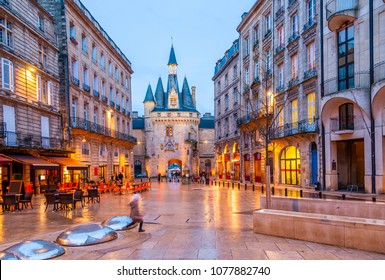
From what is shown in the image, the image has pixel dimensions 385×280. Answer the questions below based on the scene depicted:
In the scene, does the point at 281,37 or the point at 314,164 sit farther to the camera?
the point at 281,37

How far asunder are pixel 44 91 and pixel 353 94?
21.9 metres

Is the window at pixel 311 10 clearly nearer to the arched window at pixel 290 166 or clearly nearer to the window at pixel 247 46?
the arched window at pixel 290 166

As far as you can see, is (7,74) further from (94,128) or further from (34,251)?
(34,251)

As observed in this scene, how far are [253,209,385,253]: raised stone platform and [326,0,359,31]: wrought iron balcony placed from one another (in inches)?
670

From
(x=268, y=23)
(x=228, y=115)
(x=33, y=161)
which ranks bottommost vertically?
(x=33, y=161)

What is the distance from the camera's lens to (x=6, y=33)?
20688 millimetres

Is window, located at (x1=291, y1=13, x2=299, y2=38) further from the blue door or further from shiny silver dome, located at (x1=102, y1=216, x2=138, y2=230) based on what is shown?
shiny silver dome, located at (x1=102, y1=216, x2=138, y2=230)

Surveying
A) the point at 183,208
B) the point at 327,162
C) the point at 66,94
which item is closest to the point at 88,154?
the point at 66,94

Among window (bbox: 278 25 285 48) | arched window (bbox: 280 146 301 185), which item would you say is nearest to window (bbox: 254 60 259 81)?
window (bbox: 278 25 285 48)

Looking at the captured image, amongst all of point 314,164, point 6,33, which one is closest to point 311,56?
point 314,164

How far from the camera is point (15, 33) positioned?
70.5ft

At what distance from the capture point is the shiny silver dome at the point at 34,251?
6504 mm

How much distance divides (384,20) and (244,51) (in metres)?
20.6

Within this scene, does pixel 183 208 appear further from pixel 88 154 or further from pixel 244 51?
pixel 244 51
